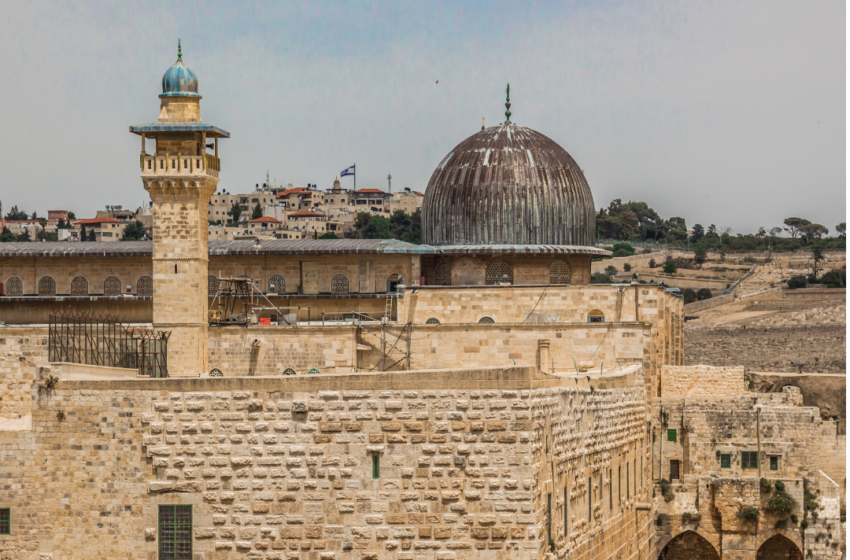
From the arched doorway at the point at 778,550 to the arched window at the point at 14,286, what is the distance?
61.1 ft

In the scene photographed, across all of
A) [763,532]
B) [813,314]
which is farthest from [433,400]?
[813,314]

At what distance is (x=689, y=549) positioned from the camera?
28109 mm

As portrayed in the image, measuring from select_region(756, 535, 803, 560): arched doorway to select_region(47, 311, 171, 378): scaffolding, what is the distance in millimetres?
13306

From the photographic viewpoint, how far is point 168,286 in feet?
87.6

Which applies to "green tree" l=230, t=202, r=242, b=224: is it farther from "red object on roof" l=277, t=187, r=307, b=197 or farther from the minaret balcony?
the minaret balcony

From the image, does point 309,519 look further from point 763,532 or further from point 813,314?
point 813,314

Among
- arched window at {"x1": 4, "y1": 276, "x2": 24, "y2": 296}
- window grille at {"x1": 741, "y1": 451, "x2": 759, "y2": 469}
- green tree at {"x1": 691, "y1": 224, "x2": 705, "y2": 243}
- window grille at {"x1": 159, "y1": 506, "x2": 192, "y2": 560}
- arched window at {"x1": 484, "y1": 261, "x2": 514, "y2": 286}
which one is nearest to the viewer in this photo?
window grille at {"x1": 159, "y1": 506, "x2": 192, "y2": 560}

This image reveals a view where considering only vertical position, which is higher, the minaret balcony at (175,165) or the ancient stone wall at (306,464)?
the minaret balcony at (175,165)

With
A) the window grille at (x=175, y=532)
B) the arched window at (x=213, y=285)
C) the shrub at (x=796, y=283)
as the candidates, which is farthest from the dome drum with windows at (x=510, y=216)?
the shrub at (x=796, y=283)

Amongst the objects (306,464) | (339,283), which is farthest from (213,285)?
(306,464)

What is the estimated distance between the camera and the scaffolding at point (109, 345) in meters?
23.7

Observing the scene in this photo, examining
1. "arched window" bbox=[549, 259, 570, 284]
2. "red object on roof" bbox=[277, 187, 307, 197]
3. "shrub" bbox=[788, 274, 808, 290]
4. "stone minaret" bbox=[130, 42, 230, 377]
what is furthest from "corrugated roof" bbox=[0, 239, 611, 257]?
"red object on roof" bbox=[277, 187, 307, 197]

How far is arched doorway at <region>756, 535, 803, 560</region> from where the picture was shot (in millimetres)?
27797

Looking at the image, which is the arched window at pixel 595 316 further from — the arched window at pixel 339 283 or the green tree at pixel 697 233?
the green tree at pixel 697 233
